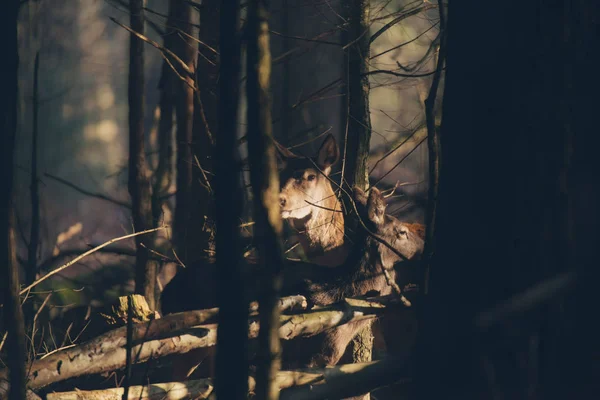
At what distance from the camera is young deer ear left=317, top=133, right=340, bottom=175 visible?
8742 mm

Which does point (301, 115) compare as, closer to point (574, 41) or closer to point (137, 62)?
Answer: point (137, 62)

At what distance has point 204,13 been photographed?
29.3ft

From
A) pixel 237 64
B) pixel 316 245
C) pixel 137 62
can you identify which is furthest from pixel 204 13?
pixel 237 64

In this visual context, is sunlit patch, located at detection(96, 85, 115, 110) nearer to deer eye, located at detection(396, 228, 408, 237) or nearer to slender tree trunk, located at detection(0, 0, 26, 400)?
deer eye, located at detection(396, 228, 408, 237)

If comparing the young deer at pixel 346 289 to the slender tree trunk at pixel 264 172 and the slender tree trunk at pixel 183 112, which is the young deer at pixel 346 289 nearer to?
the slender tree trunk at pixel 264 172

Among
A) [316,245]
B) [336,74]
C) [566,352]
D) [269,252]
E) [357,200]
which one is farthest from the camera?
[336,74]

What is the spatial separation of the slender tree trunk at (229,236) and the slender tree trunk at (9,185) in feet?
5.89

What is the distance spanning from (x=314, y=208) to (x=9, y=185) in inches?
175

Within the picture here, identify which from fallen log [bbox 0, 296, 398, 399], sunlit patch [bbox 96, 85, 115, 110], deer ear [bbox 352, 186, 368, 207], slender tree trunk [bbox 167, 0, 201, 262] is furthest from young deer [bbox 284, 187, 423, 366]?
sunlit patch [bbox 96, 85, 115, 110]

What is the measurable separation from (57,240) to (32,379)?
29.8ft

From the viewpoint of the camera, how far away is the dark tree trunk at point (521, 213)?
3.74 metres

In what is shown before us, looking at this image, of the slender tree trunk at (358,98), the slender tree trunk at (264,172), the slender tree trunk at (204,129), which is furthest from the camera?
the slender tree trunk at (204,129)

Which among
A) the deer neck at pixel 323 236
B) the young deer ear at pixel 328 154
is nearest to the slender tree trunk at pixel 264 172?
the deer neck at pixel 323 236

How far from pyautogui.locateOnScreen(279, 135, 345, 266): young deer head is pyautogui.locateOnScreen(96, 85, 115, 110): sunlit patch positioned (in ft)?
21.0
